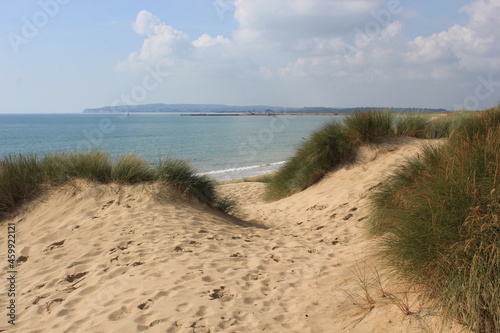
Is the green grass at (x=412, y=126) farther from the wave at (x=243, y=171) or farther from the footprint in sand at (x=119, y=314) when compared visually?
the wave at (x=243, y=171)

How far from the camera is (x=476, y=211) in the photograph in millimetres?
3318

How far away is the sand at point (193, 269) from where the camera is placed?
374cm

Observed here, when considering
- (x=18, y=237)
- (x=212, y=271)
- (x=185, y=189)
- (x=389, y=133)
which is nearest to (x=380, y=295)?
(x=212, y=271)

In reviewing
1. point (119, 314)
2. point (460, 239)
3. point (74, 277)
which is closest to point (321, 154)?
point (74, 277)

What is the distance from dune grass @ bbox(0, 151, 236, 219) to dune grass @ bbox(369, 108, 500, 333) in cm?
519

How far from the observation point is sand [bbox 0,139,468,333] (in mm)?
3736

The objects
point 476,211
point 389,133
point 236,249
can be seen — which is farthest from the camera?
point 389,133

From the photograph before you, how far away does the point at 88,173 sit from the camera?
8.18 meters

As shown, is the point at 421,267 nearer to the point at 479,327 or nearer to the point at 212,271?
the point at 479,327

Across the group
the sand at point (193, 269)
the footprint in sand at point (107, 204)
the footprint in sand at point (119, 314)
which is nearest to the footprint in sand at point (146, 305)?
the sand at point (193, 269)

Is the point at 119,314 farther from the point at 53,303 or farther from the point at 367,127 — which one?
the point at 367,127

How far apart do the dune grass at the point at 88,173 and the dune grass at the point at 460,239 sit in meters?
5.19

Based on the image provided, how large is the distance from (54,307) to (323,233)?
4.53m

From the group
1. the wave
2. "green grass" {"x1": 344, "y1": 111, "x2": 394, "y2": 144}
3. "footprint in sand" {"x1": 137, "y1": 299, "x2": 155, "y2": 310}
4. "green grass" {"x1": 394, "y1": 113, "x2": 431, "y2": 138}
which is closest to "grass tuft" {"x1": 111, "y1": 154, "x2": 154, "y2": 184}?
"footprint in sand" {"x1": 137, "y1": 299, "x2": 155, "y2": 310}
